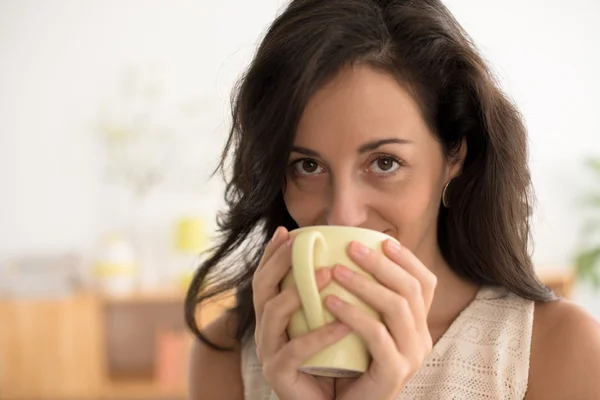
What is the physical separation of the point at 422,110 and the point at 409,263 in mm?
283

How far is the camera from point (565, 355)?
3.85ft

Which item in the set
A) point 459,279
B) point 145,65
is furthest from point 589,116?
point 459,279

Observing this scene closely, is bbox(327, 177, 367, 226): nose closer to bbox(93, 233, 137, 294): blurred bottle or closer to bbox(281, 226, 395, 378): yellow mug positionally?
bbox(281, 226, 395, 378): yellow mug

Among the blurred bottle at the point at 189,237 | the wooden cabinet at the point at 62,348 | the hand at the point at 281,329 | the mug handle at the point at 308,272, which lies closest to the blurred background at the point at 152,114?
the blurred bottle at the point at 189,237

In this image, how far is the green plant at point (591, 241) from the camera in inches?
167

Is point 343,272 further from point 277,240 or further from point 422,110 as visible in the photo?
point 422,110

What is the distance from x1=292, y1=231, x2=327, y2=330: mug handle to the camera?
0.93 meters

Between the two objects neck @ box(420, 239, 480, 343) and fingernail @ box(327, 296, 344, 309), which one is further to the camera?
neck @ box(420, 239, 480, 343)

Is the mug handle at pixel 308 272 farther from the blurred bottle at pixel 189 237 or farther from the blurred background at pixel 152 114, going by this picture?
the blurred background at pixel 152 114

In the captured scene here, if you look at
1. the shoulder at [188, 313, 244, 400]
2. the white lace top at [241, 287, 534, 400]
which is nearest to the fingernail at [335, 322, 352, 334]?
the white lace top at [241, 287, 534, 400]

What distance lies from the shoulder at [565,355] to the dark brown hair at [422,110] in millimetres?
49

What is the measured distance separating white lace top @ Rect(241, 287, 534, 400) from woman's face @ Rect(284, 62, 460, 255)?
20 centimetres

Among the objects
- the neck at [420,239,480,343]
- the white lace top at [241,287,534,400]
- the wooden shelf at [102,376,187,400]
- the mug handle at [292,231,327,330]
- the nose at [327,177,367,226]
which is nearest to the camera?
the mug handle at [292,231,327,330]

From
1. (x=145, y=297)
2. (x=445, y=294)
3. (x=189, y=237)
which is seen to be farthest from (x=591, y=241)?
(x=445, y=294)
